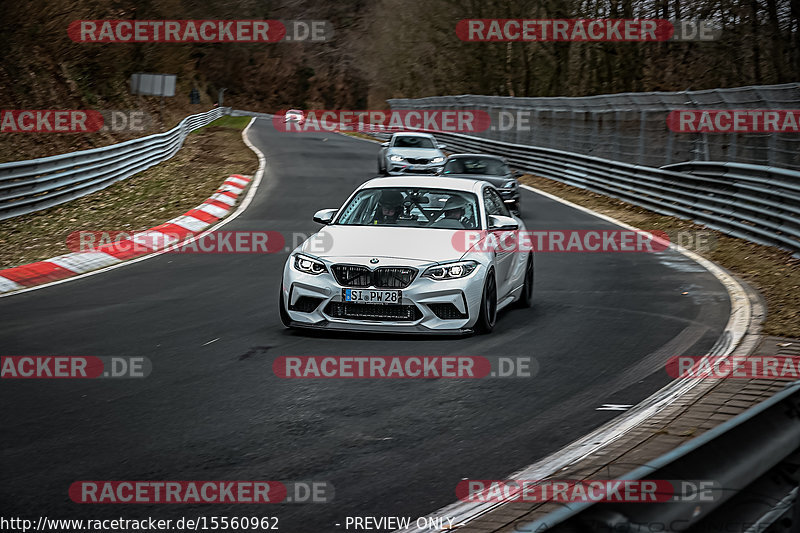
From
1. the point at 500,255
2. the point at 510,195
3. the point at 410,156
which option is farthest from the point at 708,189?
the point at 500,255

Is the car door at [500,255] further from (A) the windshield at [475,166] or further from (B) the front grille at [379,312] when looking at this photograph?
(A) the windshield at [475,166]

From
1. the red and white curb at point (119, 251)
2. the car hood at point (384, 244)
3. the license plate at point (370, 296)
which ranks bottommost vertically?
the red and white curb at point (119, 251)

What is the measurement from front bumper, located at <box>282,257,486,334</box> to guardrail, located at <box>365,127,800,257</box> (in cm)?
814

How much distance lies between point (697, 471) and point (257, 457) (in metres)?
2.98

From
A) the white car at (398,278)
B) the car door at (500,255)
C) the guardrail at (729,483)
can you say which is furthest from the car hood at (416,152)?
the guardrail at (729,483)

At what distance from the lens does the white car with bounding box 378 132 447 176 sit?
2953cm

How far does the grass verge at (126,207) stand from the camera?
53.2 ft

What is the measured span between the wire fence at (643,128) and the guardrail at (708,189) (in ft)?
1.33

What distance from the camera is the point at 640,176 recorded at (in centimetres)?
2489

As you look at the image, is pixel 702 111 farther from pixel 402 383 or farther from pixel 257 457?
pixel 257 457

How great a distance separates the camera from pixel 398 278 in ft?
29.7

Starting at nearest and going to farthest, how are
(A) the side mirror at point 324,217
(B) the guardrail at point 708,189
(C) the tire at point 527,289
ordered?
(A) the side mirror at point 324,217
(C) the tire at point 527,289
(B) the guardrail at point 708,189

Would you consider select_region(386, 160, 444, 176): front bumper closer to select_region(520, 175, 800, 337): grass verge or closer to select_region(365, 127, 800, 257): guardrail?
select_region(520, 175, 800, 337): grass verge

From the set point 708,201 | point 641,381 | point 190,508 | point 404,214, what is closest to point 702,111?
point 708,201
